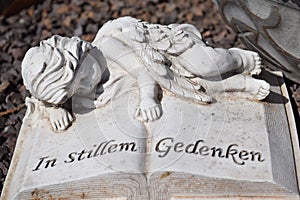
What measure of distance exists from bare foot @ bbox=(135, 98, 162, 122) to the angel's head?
218mm

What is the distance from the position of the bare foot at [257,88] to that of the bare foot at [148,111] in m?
0.37

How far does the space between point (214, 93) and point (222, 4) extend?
50cm

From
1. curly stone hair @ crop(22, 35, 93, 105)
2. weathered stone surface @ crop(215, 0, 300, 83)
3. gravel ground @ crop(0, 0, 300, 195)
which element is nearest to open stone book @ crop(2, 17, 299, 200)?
curly stone hair @ crop(22, 35, 93, 105)

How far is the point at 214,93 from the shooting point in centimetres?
231

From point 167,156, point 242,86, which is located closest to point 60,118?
point 167,156

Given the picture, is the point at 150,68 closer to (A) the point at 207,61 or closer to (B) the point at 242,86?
(A) the point at 207,61

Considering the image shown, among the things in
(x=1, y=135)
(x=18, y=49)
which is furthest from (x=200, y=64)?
(x=18, y=49)

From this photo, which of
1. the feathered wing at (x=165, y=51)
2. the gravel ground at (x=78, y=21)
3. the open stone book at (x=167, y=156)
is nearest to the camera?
the open stone book at (x=167, y=156)

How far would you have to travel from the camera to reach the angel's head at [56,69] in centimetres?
207

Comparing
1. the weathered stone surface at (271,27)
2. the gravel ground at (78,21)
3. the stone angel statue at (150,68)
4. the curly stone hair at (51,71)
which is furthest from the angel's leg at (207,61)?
the gravel ground at (78,21)

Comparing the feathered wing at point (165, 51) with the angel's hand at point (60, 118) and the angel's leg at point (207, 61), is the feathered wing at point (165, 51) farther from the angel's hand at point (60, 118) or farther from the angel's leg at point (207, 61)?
the angel's hand at point (60, 118)

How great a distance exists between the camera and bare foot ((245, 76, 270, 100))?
7.51 feet

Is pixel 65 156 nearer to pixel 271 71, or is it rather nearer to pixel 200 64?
pixel 200 64

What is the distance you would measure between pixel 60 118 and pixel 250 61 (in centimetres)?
75
